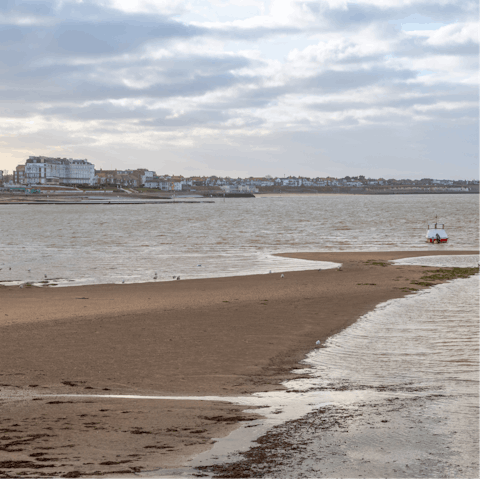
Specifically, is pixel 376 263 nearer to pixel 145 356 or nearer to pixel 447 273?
pixel 447 273

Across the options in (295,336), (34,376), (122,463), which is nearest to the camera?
(122,463)

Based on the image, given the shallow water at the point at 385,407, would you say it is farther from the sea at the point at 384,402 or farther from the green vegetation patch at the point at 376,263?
the green vegetation patch at the point at 376,263

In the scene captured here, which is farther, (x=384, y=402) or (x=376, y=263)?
(x=376, y=263)

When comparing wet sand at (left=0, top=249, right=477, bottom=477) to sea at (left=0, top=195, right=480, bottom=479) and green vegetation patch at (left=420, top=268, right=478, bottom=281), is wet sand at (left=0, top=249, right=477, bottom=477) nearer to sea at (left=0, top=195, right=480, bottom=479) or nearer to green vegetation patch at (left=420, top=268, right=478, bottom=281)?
sea at (left=0, top=195, right=480, bottom=479)

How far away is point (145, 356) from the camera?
10938 millimetres

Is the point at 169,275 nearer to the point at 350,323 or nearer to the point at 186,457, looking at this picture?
the point at 350,323

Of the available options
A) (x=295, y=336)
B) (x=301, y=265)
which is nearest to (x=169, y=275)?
(x=301, y=265)

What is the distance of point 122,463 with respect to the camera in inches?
233

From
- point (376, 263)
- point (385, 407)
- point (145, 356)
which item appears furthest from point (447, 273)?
point (385, 407)

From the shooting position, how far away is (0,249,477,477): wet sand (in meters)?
→ 6.42

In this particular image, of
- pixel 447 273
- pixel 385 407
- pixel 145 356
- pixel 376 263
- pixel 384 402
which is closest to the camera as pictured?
pixel 385 407

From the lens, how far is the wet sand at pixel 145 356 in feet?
21.1

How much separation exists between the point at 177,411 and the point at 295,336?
18.8ft

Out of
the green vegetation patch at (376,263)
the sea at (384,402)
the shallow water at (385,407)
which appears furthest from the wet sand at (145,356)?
the green vegetation patch at (376,263)
